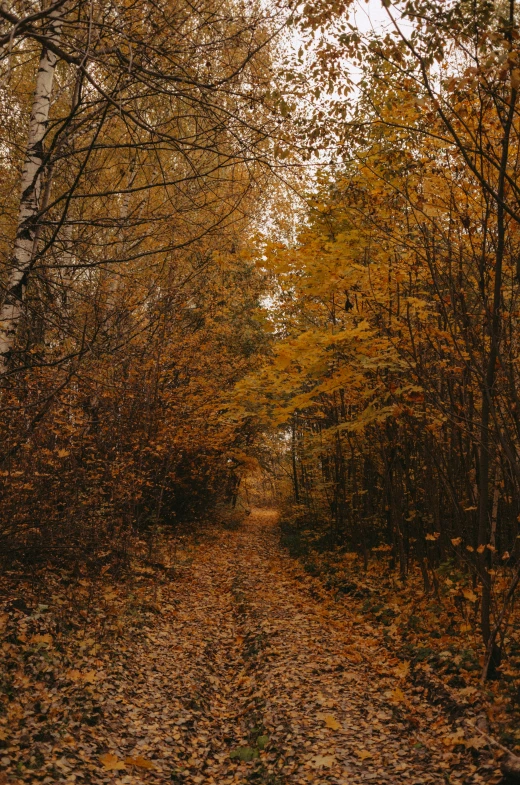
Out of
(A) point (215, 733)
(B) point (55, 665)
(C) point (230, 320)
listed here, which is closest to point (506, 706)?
(A) point (215, 733)

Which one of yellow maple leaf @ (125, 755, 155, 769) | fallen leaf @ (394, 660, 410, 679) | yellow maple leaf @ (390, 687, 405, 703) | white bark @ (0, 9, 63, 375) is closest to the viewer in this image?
yellow maple leaf @ (125, 755, 155, 769)

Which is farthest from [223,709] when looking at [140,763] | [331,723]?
[140,763]

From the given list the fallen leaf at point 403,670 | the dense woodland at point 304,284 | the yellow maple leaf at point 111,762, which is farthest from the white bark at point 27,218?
the fallen leaf at point 403,670

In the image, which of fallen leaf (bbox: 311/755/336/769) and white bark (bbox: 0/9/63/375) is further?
white bark (bbox: 0/9/63/375)

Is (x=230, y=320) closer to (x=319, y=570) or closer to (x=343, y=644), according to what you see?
(x=319, y=570)

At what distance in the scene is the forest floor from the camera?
13.9ft

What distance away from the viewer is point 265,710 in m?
5.40

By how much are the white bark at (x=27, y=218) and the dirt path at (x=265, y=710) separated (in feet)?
11.2

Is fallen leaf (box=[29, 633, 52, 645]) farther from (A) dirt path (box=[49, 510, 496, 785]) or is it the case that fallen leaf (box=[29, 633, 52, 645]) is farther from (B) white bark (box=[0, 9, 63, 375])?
(B) white bark (box=[0, 9, 63, 375])

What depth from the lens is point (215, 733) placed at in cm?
517

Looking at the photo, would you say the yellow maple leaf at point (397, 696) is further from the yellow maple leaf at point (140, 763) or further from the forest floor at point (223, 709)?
the yellow maple leaf at point (140, 763)

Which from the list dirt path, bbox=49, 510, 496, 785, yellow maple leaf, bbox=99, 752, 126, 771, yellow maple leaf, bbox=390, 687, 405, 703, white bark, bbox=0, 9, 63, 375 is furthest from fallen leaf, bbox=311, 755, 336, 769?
white bark, bbox=0, 9, 63, 375

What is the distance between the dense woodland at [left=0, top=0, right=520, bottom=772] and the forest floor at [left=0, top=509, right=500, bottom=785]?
0.72 m

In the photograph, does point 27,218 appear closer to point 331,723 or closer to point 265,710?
point 265,710
